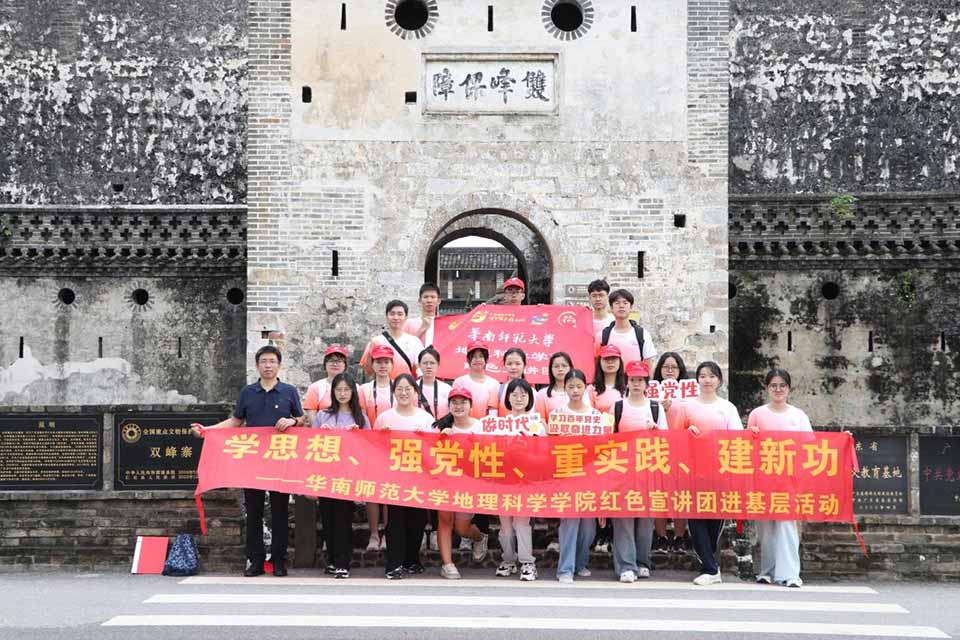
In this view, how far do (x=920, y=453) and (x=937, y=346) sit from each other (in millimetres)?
11068

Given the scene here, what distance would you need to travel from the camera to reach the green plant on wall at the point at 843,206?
21.0 metres

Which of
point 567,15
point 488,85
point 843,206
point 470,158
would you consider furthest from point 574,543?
point 843,206

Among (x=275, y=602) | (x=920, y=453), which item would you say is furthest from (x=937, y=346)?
(x=275, y=602)

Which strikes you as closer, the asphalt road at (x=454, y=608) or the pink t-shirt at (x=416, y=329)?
the asphalt road at (x=454, y=608)

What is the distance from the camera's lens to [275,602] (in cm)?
851

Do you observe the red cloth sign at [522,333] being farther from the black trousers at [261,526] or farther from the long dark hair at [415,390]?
the black trousers at [261,526]

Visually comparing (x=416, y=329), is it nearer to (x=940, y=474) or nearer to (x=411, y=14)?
(x=940, y=474)

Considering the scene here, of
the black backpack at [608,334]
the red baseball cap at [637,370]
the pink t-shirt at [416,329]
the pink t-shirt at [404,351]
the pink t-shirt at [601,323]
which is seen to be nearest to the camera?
the red baseball cap at [637,370]

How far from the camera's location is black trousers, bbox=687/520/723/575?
32.0 ft

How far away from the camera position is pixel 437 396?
10500 millimetres

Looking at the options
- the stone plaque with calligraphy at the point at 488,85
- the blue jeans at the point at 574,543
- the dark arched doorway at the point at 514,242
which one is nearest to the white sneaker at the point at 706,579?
the blue jeans at the point at 574,543

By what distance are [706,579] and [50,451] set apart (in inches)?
226

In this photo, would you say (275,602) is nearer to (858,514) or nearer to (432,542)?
(432,542)

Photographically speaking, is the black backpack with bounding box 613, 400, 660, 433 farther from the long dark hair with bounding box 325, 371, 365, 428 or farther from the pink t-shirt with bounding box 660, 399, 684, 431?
the long dark hair with bounding box 325, 371, 365, 428
